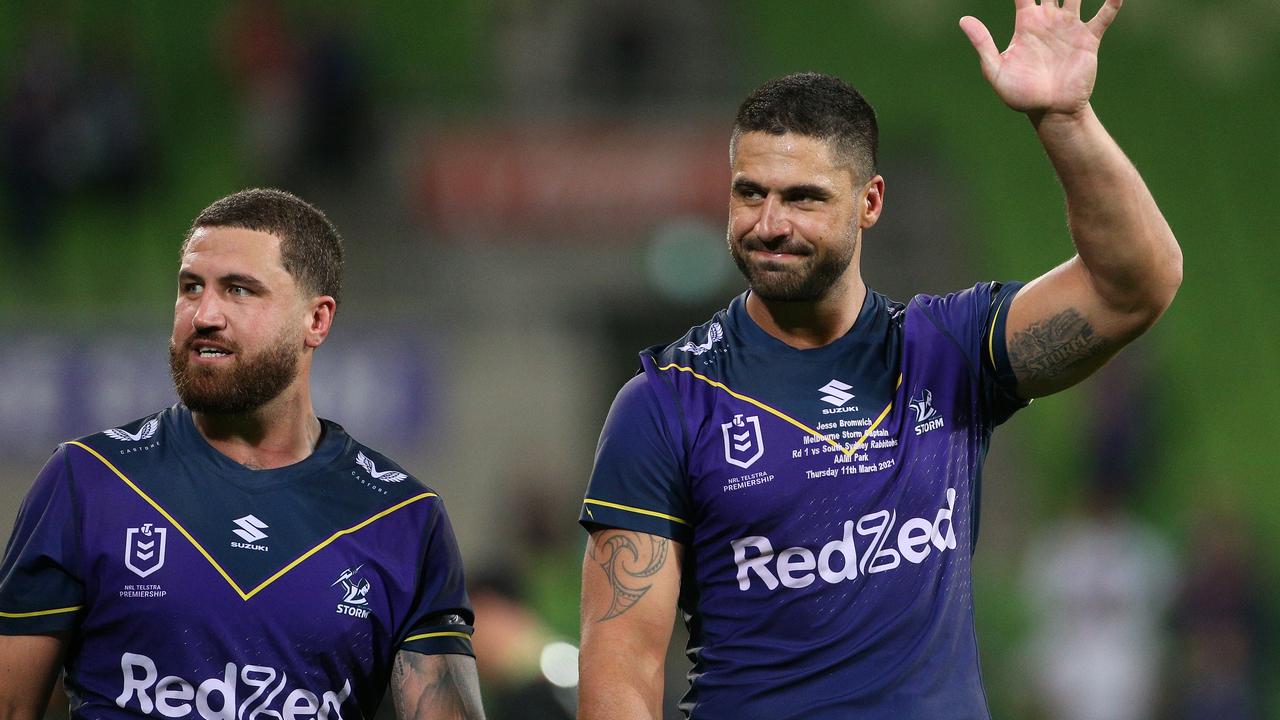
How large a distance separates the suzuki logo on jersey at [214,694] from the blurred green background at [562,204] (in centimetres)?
806

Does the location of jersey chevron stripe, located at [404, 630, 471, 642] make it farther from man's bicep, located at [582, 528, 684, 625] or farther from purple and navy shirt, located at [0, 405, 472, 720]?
man's bicep, located at [582, 528, 684, 625]

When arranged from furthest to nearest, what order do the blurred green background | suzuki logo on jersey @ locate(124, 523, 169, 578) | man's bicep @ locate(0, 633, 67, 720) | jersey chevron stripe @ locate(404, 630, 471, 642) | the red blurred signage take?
the red blurred signage → the blurred green background → jersey chevron stripe @ locate(404, 630, 471, 642) → suzuki logo on jersey @ locate(124, 523, 169, 578) → man's bicep @ locate(0, 633, 67, 720)

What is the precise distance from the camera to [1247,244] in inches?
636

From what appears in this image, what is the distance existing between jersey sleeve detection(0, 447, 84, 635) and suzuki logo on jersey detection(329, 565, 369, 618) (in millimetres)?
567

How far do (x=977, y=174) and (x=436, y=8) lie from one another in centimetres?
537

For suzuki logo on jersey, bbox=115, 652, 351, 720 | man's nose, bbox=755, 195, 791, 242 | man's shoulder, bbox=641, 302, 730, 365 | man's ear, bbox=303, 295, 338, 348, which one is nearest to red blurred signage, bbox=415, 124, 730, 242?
man's shoulder, bbox=641, 302, 730, 365

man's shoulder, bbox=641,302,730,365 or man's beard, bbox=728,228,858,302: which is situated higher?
man's beard, bbox=728,228,858,302

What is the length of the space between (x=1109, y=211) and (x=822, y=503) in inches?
35.8

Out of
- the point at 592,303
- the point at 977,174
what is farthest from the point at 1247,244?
the point at 592,303

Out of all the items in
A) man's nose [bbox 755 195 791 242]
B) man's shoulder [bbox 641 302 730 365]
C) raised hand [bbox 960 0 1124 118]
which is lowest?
man's shoulder [bbox 641 302 730 365]

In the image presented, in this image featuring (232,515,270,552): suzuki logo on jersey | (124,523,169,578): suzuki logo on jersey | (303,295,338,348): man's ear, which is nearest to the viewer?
(124,523,169,578): suzuki logo on jersey

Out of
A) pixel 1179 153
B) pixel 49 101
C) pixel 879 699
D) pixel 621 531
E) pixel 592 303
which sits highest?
pixel 1179 153

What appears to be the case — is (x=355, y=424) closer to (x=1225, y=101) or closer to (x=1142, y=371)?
(x=1142, y=371)

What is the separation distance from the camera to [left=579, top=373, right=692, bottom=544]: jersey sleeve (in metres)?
3.93
